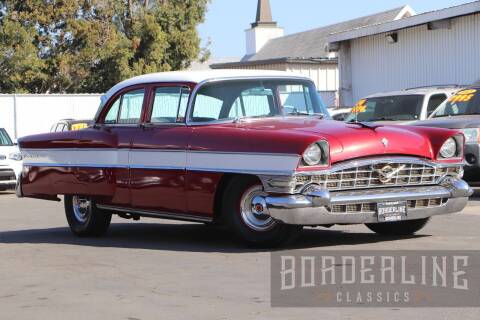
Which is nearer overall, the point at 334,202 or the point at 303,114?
the point at 334,202

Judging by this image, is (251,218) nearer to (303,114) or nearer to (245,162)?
(245,162)

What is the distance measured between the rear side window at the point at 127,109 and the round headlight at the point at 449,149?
129 inches

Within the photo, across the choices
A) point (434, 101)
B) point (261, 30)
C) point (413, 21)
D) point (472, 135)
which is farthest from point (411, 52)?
point (261, 30)

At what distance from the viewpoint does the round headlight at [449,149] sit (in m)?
10.1

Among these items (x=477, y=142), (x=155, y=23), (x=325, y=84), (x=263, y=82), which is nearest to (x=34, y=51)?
(x=155, y=23)

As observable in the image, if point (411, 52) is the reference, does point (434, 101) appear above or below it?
below

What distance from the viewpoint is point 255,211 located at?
9.73 meters

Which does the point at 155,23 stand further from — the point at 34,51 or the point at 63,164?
the point at 63,164

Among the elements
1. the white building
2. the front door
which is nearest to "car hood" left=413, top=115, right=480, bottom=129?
the front door

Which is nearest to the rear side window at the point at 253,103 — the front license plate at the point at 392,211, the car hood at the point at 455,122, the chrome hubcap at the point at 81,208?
the front license plate at the point at 392,211

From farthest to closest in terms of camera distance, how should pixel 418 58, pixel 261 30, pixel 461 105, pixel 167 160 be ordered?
1. pixel 261 30
2. pixel 418 58
3. pixel 461 105
4. pixel 167 160

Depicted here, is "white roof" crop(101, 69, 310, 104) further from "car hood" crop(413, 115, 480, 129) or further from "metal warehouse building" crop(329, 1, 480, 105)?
"metal warehouse building" crop(329, 1, 480, 105)

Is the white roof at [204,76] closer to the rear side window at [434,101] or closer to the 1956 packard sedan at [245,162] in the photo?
the 1956 packard sedan at [245,162]

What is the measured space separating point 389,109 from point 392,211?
931 centimetres
